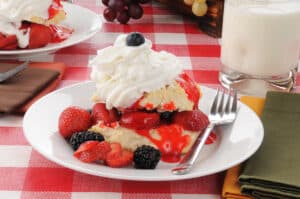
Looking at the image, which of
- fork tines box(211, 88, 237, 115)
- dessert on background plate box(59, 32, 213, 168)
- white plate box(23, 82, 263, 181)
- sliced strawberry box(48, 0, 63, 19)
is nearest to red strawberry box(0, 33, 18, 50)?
sliced strawberry box(48, 0, 63, 19)

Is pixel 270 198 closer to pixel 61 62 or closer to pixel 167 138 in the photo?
pixel 167 138

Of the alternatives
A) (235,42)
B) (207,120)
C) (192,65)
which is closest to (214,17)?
(192,65)

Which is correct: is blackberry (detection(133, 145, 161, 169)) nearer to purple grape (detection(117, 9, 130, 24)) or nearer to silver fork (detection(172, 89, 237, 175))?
silver fork (detection(172, 89, 237, 175))

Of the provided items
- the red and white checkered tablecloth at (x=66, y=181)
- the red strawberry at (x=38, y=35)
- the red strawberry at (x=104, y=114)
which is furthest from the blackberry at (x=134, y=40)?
the red strawberry at (x=38, y=35)

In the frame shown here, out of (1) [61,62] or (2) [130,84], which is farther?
(1) [61,62]

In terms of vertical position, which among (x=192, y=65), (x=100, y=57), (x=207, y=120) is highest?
(x=100, y=57)

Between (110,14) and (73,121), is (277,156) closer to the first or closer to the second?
(73,121)

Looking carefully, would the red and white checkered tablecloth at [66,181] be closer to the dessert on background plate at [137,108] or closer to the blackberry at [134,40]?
the dessert on background plate at [137,108]
